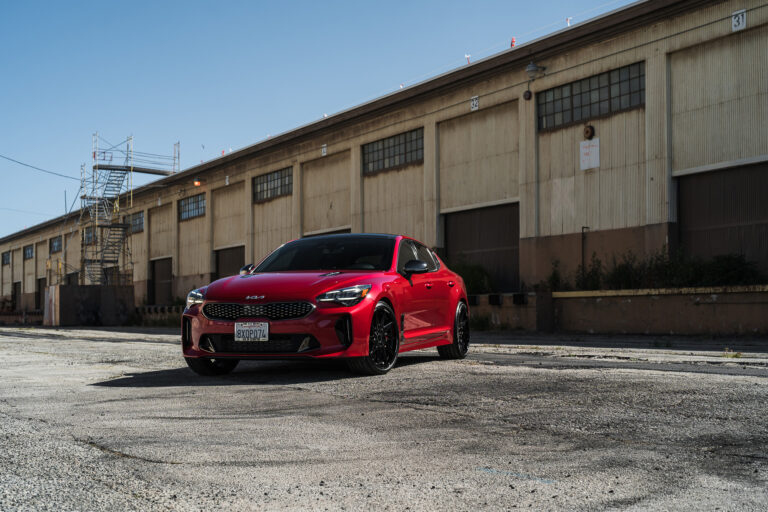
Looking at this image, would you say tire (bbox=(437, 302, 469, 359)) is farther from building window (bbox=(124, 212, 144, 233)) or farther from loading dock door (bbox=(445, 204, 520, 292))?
building window (bbox=(124, 212, 144, 233))

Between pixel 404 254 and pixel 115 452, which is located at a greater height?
pixel 404 254

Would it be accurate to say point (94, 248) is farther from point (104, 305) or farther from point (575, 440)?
point (575, 440)

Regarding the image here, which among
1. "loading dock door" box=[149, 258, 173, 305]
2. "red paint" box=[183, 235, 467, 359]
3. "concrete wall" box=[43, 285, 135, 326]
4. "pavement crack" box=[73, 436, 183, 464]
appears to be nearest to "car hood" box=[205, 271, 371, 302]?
"red paint" box=[183, 235, 467, 359]

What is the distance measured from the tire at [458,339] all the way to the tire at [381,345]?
1.66 m

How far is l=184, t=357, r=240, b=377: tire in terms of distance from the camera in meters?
8.66

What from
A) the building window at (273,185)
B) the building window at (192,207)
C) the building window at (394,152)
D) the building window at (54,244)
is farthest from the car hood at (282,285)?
the building window at (54,244)

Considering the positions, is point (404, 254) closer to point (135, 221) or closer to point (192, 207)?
point (192, 207)

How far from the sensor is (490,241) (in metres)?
27.7

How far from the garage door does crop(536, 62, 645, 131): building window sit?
2.99 metres

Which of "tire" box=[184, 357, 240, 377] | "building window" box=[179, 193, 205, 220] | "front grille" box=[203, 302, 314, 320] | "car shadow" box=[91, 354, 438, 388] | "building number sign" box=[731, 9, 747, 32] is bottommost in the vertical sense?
"car shadow" box=[91, 354, 438, 388]

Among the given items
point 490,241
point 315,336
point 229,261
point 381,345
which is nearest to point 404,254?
point 381,345

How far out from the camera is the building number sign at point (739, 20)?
20062 millimetres

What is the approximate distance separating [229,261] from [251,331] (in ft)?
120

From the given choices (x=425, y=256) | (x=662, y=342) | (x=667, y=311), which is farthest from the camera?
(x=667, y=311)
